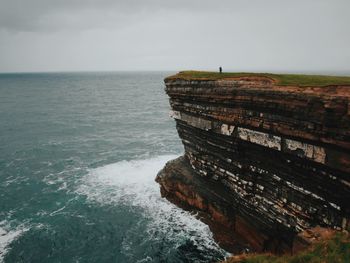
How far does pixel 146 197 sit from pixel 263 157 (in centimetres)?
1555

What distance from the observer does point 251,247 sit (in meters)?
22.9

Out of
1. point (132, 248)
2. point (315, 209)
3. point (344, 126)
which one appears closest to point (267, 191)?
point (315, 209)

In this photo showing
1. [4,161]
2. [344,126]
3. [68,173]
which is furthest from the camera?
[4,161]

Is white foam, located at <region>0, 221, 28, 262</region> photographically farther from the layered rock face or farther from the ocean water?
the layered rock face

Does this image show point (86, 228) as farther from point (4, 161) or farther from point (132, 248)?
point (4, 161)

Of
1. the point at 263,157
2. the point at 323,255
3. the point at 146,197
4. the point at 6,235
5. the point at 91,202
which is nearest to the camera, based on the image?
the point at 323,255

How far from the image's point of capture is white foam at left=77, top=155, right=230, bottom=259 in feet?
82.5

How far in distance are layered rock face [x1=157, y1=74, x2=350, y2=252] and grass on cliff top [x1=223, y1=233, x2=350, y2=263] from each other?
75.8 inches

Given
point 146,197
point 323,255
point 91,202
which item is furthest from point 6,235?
point 323,255

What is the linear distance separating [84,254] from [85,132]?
4004 centimetres

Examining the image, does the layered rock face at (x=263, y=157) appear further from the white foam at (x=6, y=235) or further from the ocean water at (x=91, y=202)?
the white foam at (x=6, y=235)

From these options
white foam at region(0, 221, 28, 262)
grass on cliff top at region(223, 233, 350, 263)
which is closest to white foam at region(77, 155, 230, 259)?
white foam at region(0, 221, 28, 262)

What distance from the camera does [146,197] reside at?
32219mm

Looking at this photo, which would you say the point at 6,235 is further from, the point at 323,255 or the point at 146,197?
the point at 323,255
